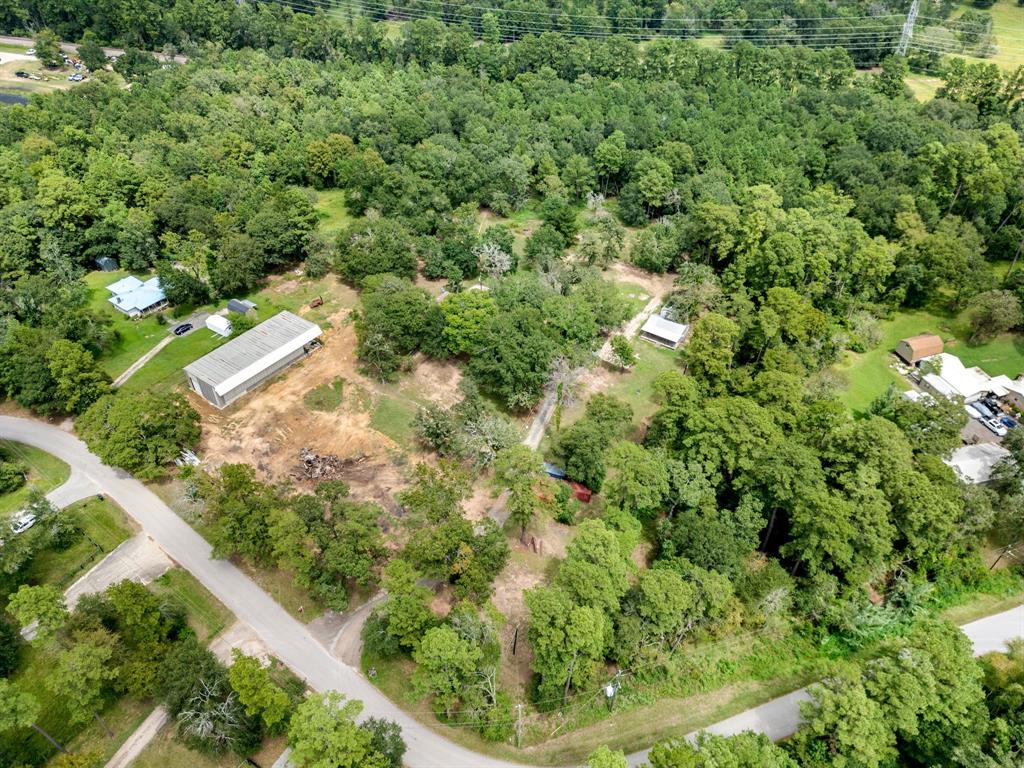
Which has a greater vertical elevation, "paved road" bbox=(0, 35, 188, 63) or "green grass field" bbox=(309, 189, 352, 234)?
"paved road" bbox=(0, 35, 188, 63)

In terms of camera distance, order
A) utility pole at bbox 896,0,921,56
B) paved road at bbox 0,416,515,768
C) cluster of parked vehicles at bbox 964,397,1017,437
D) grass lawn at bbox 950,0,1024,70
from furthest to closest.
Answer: utility pole at bbox 896,0,921,56, grass lawn at bbox 950,0,1024,70, cluster of parked vehicles at bbox 964,397,1017,437, paved road at bbox 0,416,515,768

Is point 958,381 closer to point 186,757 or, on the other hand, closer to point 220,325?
point 186,757

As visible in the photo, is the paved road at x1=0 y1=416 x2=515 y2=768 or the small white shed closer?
the paved road at x1=0 y1=416 x2=515 y2=768

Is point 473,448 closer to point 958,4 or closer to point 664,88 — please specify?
point 664,88

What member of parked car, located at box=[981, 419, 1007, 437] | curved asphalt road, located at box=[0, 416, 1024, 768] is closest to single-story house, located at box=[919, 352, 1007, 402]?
parked car, located at box=[981, 419, 1007, 437]

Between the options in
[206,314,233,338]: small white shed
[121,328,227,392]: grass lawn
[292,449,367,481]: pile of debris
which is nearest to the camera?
[292,449,367,481]: pile of debris

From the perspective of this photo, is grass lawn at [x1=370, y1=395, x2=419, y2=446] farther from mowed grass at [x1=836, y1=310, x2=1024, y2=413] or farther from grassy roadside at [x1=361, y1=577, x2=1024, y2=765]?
mowed grass at [x1=836, y1=310, x2=1024, y2=413]

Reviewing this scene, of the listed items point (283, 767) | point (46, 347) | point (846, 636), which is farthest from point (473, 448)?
point (46, 347)
